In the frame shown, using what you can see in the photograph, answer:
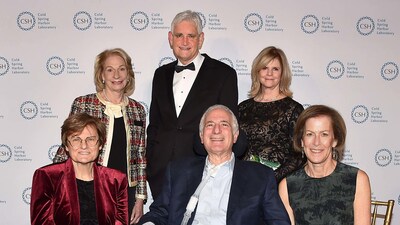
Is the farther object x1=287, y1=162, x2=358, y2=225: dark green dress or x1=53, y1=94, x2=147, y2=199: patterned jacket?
x1=53, y1=94, x2=147, y2=199: patterned jacket

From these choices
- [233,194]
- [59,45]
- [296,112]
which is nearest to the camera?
[233,194]

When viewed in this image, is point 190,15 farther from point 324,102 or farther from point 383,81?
point 383,81

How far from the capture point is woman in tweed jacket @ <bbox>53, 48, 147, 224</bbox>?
4.01 metres

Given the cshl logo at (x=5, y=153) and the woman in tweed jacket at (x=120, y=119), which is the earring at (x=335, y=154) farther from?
the cshl logo at (x=5, y=153)

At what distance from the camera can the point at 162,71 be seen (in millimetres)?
4387

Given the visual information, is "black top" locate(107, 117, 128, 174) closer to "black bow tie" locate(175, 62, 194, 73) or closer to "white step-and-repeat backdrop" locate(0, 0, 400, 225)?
"black bow tie" locate(175, 62, 194, 73)

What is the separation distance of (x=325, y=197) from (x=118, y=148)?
1605 millimetres

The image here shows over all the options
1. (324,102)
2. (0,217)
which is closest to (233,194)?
(324,102)

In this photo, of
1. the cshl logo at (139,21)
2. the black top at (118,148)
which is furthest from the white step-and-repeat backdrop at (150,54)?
the black top at (118,148)

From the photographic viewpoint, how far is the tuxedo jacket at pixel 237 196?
3174mm

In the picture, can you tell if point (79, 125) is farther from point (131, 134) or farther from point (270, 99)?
point (270, 99)

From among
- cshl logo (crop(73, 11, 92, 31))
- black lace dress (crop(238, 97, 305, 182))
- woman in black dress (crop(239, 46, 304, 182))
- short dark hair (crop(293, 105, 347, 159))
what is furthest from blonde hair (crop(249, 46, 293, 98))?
cshl logo (crop(73, 11, 92, 31))

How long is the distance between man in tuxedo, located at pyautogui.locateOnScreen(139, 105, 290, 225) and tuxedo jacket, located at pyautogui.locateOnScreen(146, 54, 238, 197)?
0.62m

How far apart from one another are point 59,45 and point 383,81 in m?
3.22
